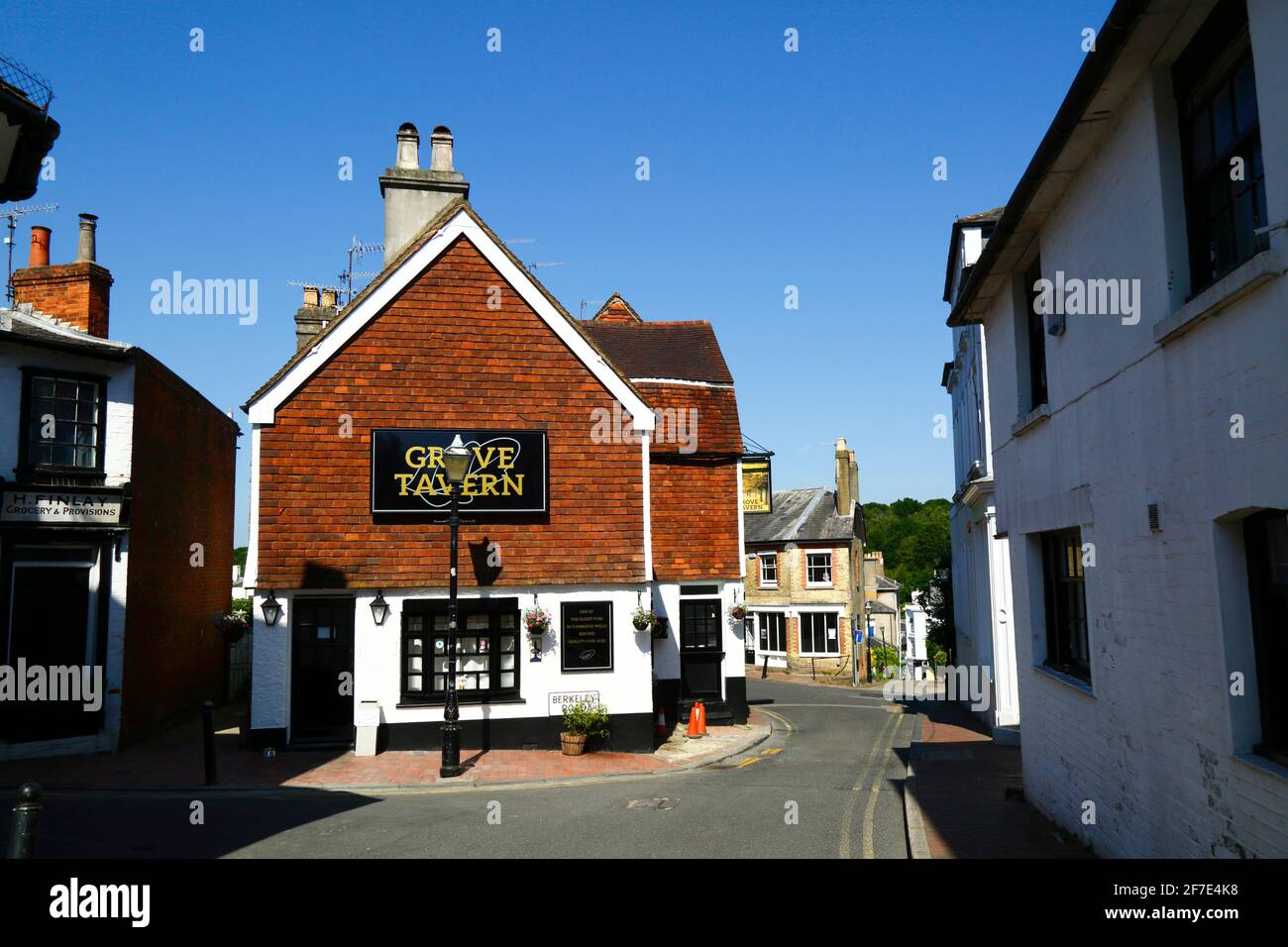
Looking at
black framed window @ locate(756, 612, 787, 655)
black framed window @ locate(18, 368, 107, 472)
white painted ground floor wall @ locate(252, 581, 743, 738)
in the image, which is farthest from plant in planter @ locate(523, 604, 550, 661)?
black framed window @ locate(756, 612, 787, 655)

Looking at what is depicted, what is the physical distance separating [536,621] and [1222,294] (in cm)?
1231

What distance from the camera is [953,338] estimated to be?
80.6 ft

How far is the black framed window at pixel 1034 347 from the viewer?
10547mm

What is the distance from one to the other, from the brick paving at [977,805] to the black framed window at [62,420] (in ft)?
48.9

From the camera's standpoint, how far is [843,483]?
43.3 metres

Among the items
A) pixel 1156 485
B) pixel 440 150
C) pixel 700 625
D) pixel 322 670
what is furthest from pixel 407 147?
pixel 1156 485

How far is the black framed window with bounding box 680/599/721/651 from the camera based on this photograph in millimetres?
20203

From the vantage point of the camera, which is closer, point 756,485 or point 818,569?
point 756,485

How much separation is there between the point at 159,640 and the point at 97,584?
9.18ft

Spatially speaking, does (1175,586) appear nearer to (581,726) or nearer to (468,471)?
(581,726)

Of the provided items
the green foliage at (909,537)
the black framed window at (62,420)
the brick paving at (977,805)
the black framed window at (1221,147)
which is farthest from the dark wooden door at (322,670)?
the green foliage at (909,537)

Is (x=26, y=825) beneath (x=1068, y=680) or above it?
beneath
